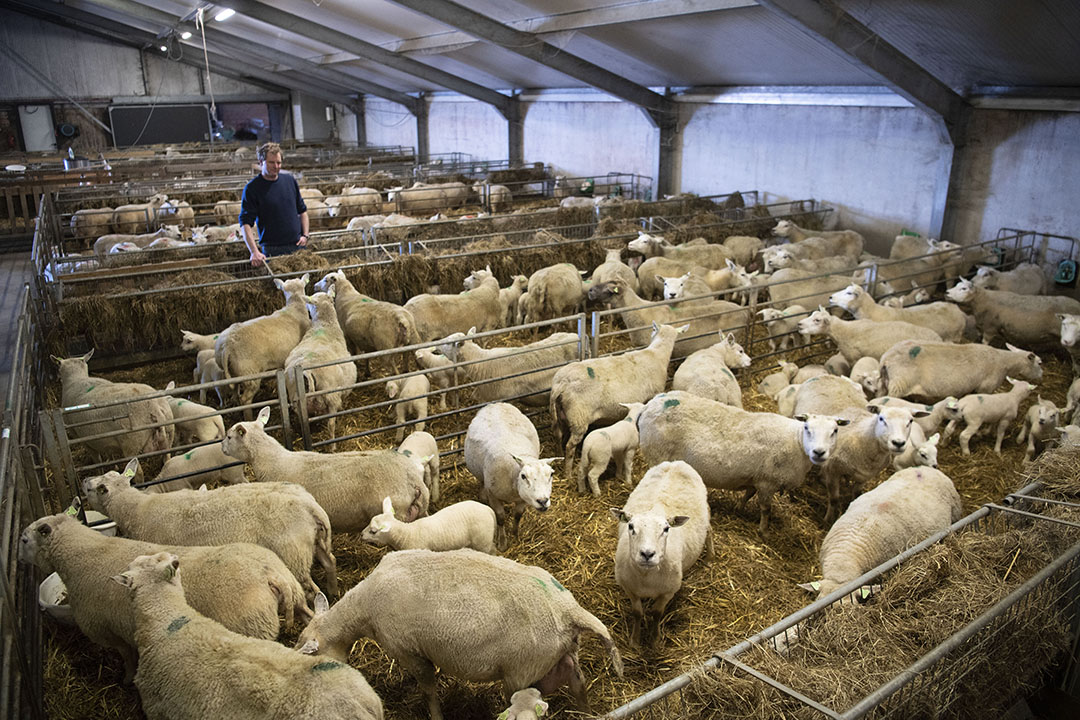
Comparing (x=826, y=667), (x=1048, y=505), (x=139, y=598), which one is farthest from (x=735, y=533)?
(x=139, y=598)

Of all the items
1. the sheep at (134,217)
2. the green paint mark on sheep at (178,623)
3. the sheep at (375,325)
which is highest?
the sheep at (134,217)

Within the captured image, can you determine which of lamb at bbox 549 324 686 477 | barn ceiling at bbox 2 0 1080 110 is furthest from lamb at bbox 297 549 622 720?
barn ceiling at bbox 2 0 1080 110

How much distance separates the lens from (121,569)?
3891 mm

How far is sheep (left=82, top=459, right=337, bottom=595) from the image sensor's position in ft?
14.1

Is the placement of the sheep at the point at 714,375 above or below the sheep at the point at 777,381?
above

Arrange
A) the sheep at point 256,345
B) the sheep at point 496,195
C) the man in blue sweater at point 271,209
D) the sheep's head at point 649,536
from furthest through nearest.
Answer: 1. the sheep at point 496,195
2. the man in blue sweater at point 271,209
3. the sheep at point 256,345
4. the sheep's head at point 649,536

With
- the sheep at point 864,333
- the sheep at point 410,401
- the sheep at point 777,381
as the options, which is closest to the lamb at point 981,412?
the sheep at point 864,333

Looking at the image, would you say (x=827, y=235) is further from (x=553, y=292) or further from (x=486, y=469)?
(x=486, y=469)

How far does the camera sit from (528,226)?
12.9m

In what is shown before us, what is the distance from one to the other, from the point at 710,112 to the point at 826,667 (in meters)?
14.2

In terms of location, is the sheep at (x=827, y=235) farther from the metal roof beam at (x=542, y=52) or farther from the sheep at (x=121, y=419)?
the sheep at (x=121, y=419)

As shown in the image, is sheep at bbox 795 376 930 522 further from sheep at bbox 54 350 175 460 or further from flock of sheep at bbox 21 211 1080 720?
sheep at bbox 54 350 175 460

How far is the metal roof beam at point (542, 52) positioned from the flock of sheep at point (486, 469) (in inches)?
242

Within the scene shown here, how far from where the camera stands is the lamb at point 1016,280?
985 cm
